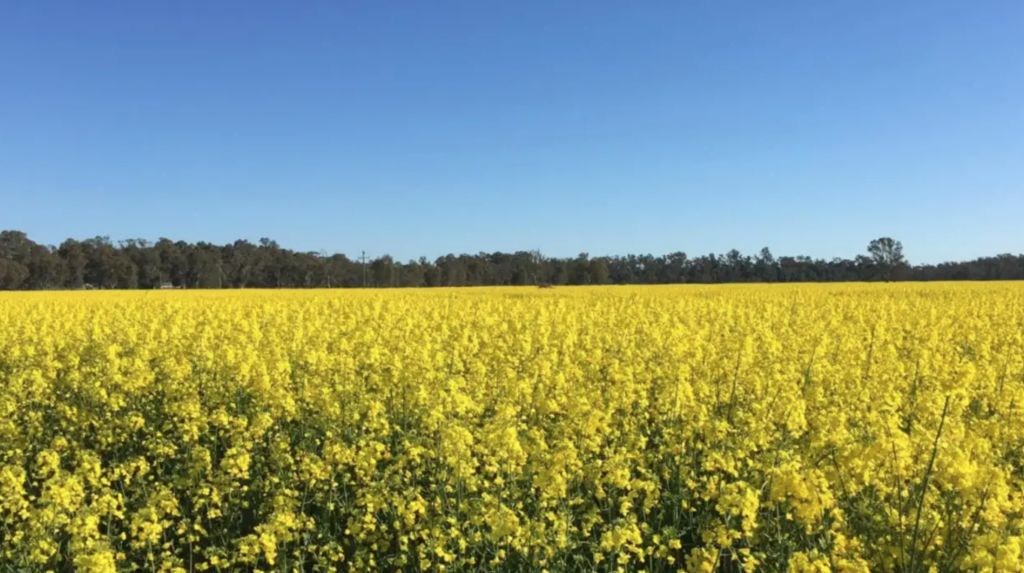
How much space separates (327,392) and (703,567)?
4.11 meters

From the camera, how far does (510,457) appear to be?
15.9 feet

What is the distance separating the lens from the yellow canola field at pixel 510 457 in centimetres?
395

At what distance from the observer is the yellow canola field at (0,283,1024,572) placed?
3951mm

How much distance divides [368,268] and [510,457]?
301ft

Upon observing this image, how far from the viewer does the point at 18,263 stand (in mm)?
80000

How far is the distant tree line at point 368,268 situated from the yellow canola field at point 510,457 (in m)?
80.0

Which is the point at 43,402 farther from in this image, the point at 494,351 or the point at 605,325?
the point at 605,325

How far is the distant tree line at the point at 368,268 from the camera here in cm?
8594

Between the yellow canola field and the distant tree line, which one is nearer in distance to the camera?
the yellow canola field

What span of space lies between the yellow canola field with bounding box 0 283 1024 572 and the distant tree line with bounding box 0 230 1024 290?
7999 centimetres

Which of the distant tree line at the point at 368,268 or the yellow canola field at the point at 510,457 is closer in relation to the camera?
the yellow canola field at the point at 510,457

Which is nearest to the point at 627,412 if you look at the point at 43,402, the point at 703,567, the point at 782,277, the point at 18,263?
the point at 703,567

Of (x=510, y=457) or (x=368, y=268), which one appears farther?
(x=368, y=268)

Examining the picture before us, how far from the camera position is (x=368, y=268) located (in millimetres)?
94562
